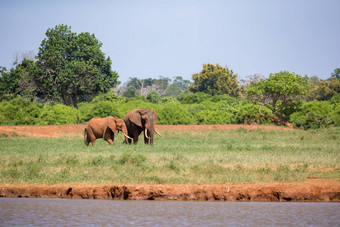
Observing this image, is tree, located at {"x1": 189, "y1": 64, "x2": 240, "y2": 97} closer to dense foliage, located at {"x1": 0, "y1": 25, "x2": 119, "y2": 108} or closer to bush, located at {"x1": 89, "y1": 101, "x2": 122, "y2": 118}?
dense foliage, located at {"x1": 0, "y1": 25, "x2": 119, "y2": 108}

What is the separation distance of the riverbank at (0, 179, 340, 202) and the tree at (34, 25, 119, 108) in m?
36.3

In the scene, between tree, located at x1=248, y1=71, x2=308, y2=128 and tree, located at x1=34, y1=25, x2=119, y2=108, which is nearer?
tree, located at x1=248, y1=71, x2=308, y2=128

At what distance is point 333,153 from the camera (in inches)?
738

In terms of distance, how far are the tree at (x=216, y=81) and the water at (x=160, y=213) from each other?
2334 inches

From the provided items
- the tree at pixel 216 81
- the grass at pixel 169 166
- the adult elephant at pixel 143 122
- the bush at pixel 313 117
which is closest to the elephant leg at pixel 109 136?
the adult elephant at pixel 143 122

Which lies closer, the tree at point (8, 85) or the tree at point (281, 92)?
the tree at point (281, 92)

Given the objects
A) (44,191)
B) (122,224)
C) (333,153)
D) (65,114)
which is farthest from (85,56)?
(122,224)

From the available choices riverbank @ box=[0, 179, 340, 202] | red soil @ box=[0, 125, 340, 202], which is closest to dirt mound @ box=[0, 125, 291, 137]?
red soil @ box=[0, 125, 340, 202]

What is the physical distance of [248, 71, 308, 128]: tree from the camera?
39.6 metres

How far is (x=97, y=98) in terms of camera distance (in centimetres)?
5956

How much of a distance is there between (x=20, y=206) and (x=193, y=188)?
3.82 meters

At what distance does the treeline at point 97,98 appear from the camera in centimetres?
4016

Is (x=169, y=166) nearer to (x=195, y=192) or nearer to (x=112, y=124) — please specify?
(x=195, y=192)

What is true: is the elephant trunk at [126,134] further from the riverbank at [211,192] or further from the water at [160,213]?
the water at [160,213]
